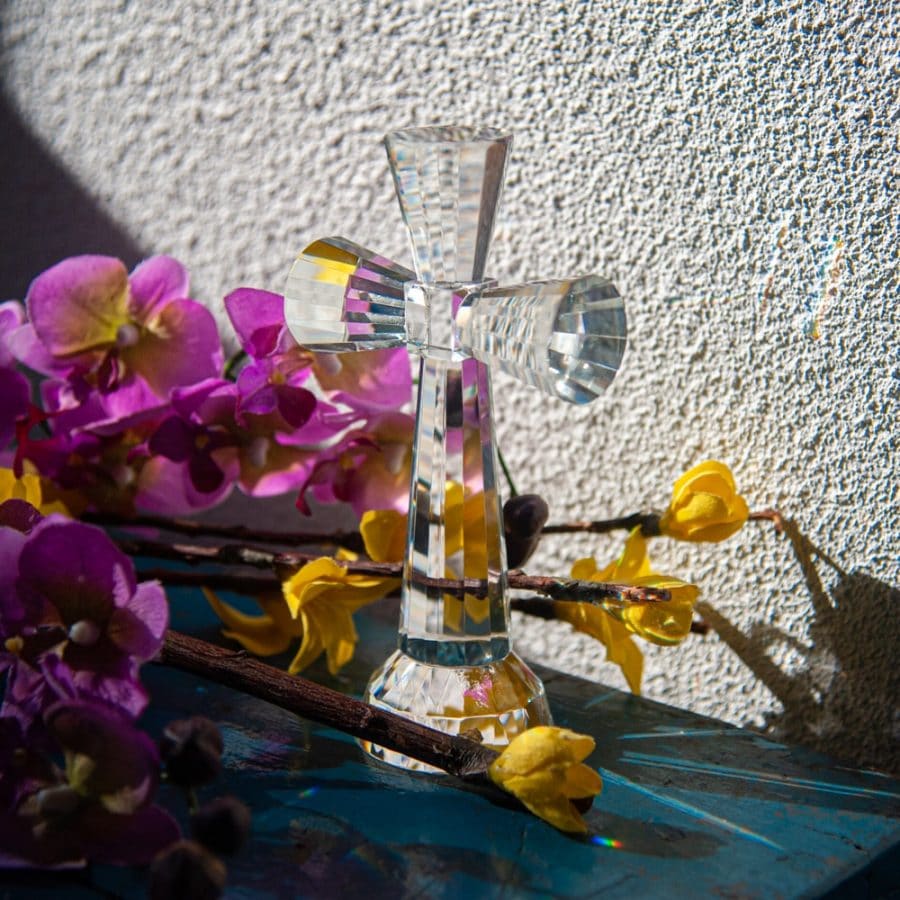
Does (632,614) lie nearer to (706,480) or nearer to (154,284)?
(706,480)

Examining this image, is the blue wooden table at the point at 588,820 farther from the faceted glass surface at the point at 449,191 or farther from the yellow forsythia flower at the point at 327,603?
the faceted glass surface at the point at 449,191

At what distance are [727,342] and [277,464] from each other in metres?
0.32

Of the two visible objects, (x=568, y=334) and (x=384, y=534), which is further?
(x=384, y=534)

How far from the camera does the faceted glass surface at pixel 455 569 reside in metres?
0.57

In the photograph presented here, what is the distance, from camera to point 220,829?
1.40ft

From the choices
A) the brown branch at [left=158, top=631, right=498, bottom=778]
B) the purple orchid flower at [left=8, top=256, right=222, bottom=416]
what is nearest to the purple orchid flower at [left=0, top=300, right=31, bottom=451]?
the purple orchid flower at [left=8, top=256, right=222, bottom=416]

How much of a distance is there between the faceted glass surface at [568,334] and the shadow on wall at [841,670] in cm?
25

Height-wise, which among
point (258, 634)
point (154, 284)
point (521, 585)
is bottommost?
point (258, 634)

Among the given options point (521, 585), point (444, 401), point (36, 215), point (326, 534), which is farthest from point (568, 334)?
point (36, 215)

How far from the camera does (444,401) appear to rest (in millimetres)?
569

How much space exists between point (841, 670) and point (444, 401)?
319mm

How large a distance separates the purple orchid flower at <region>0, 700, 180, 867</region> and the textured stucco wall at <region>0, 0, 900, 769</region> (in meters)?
0.41

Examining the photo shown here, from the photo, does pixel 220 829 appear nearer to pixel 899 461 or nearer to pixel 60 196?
pixel 899 461

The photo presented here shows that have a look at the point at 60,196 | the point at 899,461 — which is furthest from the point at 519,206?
the point at 60,196
